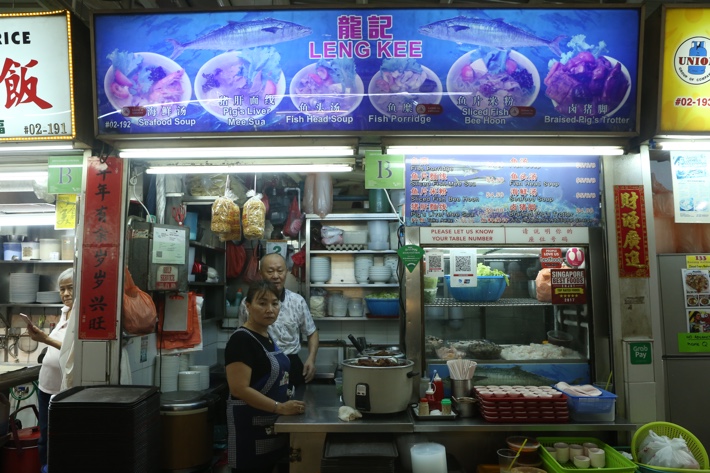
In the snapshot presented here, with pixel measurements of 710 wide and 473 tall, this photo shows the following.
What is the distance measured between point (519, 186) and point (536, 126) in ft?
1.88

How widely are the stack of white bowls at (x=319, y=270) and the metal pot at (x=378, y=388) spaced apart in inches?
134

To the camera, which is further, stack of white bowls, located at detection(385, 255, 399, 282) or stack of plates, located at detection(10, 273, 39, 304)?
stack of white bowls, located at detection(385, 255, 399, 282)

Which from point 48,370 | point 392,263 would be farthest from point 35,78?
point 392,263

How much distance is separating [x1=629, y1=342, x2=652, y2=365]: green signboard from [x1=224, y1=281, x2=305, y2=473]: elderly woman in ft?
7.54

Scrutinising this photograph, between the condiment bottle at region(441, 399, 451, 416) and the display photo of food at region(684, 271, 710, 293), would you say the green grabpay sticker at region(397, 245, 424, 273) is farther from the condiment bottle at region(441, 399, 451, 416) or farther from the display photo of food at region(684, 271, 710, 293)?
the display photo of food at region(684, 271, 710, 293)

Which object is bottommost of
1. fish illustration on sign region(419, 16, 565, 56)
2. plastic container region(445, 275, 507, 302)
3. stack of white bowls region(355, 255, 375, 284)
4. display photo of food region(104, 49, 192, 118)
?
plastic container region(445, 275, 507, 302)

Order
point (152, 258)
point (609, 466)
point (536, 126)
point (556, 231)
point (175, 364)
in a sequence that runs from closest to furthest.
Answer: point (609, 466) < point (536, 126) < point (556, 231) < point (152, 258) < point (175, 364)

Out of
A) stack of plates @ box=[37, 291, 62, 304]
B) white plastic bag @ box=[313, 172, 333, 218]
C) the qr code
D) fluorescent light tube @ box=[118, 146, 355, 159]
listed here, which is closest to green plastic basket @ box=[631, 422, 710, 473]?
the qr code

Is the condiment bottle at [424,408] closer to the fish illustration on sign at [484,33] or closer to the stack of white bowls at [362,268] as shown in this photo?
the fish illustration on sign at [484,33]

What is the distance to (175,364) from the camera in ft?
15.8

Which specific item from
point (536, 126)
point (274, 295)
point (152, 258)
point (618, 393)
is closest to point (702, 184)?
point (536, 126)

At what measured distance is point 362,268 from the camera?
6.47 meters

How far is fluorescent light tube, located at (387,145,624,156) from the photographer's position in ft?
11.0

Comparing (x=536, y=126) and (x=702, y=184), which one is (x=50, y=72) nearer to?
(x=536, y=126)
